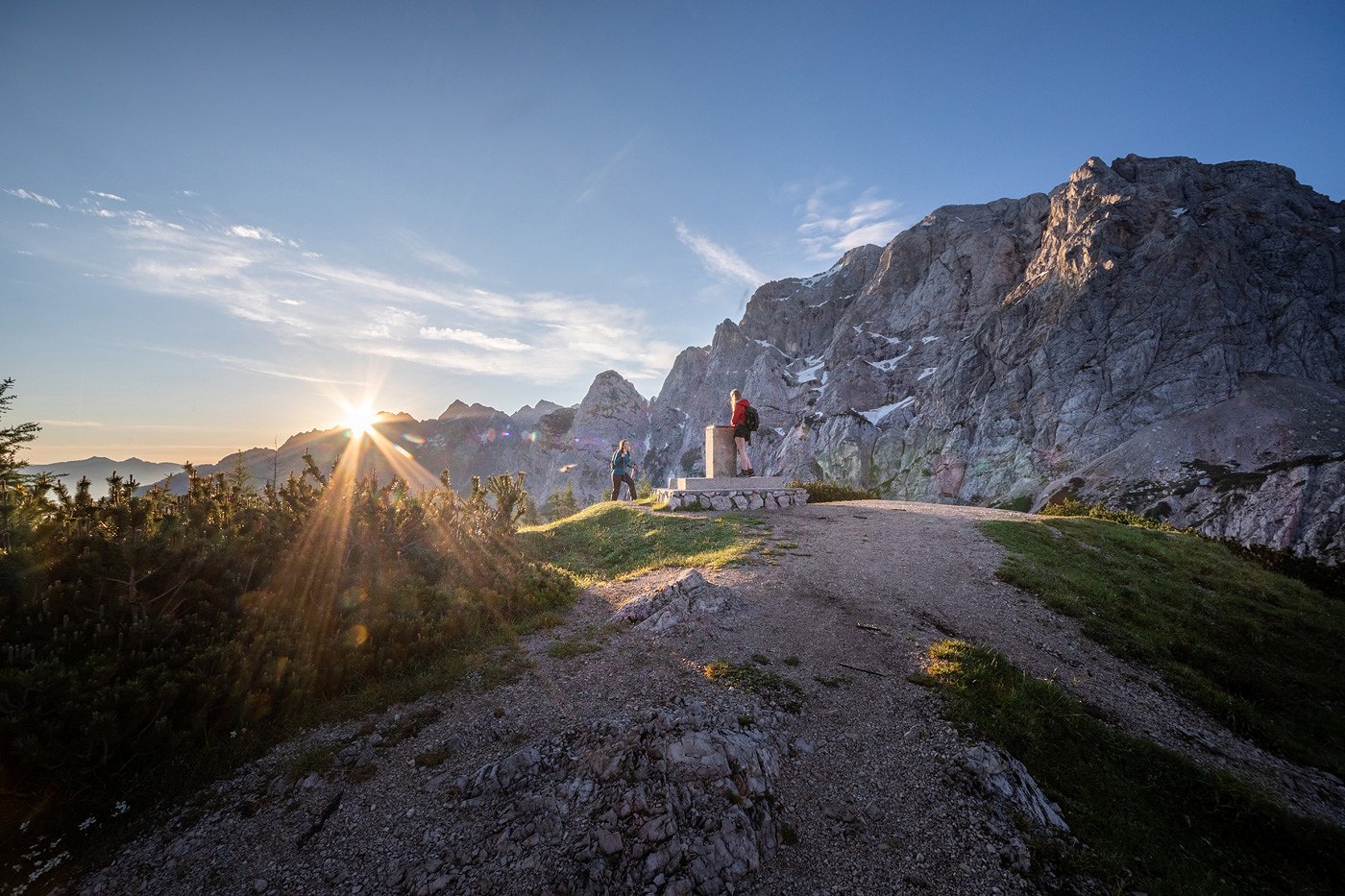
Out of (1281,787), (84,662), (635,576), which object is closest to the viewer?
(84,662)

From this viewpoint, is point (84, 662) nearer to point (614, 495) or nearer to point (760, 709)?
point (760, 709)

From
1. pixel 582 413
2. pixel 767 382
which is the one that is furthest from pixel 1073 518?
pixel 582 413

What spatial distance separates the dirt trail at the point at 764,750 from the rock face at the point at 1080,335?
116 ft

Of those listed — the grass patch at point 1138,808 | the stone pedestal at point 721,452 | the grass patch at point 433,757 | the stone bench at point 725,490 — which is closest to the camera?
the grass patch at point 1138,808

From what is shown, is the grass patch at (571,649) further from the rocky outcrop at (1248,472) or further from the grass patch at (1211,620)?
the rocky outcrop at (1248,472)

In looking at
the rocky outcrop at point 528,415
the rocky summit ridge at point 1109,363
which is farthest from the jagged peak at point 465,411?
the rocky summit ridge at point 1109,363

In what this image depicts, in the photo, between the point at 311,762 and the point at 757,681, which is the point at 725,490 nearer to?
the point at 757,681

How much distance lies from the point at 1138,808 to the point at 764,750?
4301 millimetres

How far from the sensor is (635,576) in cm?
1283

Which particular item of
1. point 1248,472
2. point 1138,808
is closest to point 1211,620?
point 1138,808

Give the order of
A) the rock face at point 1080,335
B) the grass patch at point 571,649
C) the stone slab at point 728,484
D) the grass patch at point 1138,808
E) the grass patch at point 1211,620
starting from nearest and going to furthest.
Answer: the grass patch at point 1138,808 → the grass patch at point 1211,620 → the grass patch at point 571,649 → the stone slab at point 728,484 → the rock face at point 1080,335

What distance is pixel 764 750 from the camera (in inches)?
220

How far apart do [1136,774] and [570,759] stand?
7.03 metres

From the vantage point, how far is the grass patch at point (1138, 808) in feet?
15.5
